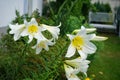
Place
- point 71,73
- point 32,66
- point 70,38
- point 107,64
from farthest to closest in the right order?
point 107,64, point 32,66, point 71,73, point 70,38

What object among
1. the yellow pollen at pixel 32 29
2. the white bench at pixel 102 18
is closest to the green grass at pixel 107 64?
the white bench at pixel 102 18

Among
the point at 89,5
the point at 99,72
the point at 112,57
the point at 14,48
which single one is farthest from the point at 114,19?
the point at 14,48

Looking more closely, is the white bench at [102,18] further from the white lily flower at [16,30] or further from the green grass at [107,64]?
the white lily flower at [16,30]

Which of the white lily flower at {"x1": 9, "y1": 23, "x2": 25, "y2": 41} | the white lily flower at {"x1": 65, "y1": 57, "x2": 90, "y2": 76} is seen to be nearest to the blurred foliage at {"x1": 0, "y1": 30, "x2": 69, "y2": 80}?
the white lily flower at {"x1": 65, "y1": 57, "x2": 90, "y2": 76}

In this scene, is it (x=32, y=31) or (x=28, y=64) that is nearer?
(x=32, y=31)

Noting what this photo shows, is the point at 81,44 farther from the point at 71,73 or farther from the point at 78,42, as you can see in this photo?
the point at 71,73

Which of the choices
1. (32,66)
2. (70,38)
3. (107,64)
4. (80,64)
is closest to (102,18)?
(107,64)

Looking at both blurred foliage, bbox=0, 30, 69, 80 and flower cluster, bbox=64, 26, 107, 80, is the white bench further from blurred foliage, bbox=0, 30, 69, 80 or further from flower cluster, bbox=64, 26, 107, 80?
flower cluster, bbox=64, 26, 107, 80

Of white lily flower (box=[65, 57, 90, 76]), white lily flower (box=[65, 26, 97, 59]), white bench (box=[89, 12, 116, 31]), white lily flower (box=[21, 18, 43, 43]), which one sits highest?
white lily flower (box=[21, 18, 43, 43])
